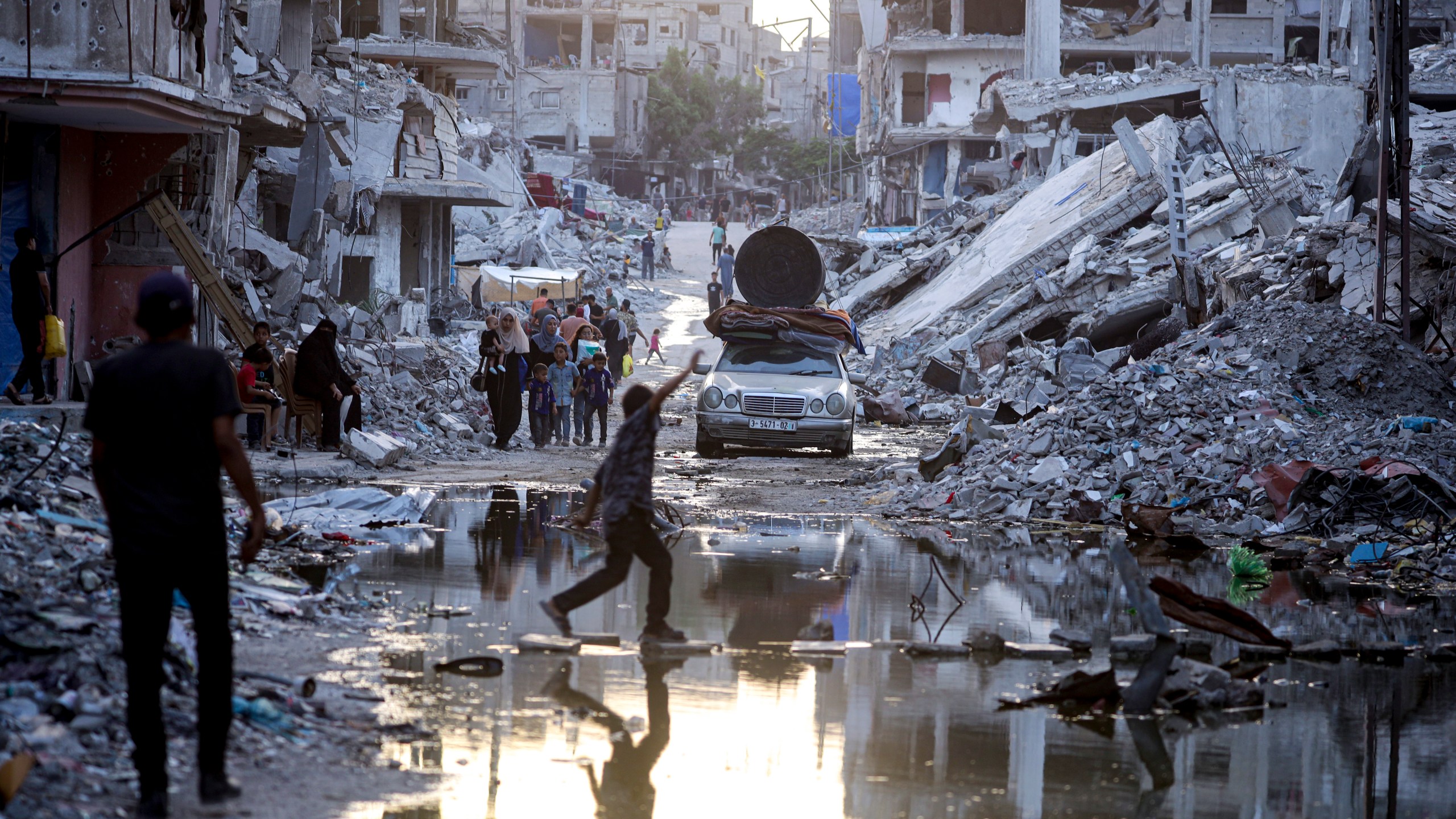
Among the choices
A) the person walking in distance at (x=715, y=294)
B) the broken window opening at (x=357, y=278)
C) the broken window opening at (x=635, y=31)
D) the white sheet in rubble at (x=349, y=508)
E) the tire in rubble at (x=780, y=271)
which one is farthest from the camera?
the broken window opening at (x=635, y=31)

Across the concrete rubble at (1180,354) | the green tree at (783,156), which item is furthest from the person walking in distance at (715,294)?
the green tree at (783,156)

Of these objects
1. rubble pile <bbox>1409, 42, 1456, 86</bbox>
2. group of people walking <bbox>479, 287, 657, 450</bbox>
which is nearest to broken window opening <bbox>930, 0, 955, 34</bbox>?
rubble pile <bbox>1409, 42, 1456, 86</bbox>

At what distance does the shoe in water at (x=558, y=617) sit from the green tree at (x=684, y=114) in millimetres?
74977

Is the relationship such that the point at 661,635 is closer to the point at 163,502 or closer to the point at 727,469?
the point at 163,502

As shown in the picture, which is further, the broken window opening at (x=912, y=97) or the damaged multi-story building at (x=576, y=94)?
the damaged multi-story building at (x=576, y=94)

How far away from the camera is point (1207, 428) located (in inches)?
588

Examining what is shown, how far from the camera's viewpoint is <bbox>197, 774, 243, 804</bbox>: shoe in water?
4609mm

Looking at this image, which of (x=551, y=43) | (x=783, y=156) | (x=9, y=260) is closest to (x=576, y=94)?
(x=551, y=43)

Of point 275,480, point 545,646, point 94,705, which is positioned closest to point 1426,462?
point 545,646

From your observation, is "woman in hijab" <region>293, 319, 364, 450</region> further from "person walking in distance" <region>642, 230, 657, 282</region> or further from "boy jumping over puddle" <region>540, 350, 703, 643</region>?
"person walking in distance" <region>642, 230, 657, 282</region>

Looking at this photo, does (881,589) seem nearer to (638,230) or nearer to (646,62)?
(638,230)

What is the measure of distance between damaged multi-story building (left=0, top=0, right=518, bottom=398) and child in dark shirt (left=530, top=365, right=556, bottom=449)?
153 inches

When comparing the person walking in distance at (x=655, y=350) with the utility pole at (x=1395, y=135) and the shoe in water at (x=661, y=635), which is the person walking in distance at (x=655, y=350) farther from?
the shoe in water at (x=661, y=635)

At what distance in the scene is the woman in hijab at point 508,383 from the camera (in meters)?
18.2
